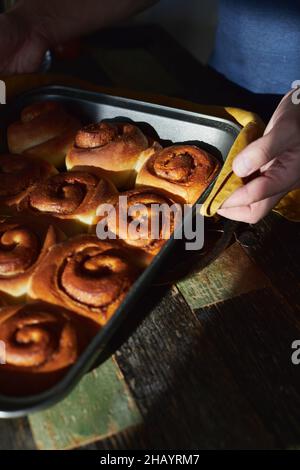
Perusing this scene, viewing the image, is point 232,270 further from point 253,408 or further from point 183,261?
point 253,408

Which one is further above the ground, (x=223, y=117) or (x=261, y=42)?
(x=261, y=42)

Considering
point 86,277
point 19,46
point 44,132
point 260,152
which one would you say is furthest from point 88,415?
point 19,46

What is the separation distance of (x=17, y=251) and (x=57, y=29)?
1.33 metres

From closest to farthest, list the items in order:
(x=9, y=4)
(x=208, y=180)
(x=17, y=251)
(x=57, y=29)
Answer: (x=17, y=251), (x=208, y=180), (x=57, y=29), (x=9, y=4)

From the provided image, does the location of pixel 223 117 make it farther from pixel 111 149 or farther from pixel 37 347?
pixel 37 347

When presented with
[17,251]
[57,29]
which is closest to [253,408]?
[17,251]

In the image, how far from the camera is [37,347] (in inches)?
41.8

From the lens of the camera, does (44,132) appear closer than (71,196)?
No

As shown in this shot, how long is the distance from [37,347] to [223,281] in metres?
0.60

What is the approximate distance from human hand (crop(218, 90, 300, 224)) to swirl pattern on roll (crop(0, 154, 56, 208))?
0.65 m

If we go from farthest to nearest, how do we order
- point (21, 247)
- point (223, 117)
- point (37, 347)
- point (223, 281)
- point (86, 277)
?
point (223, 117), point (223, 281), point (21, 247), point (86, 277), point (37, 347)
